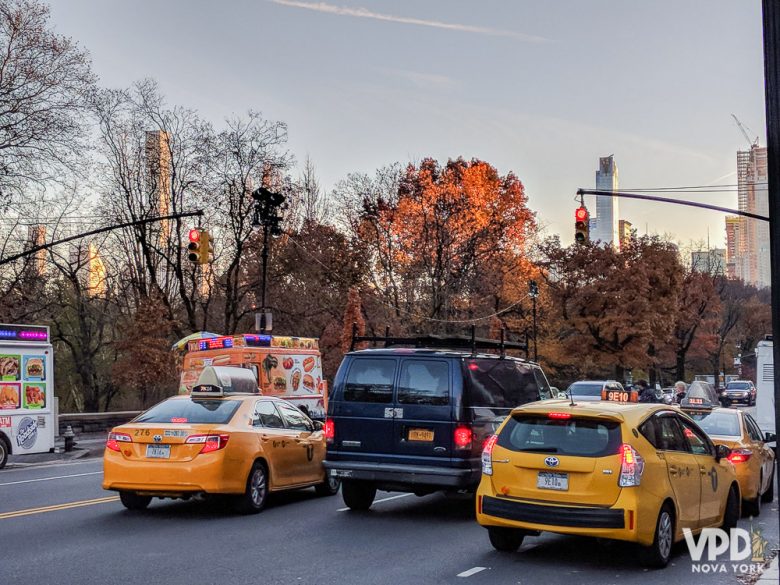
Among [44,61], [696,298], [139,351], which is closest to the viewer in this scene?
[44,61]

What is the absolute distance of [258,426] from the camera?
42.1 ft

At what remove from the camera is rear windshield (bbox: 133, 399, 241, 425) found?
12273 millimetres

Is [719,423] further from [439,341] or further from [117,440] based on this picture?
[117,440]

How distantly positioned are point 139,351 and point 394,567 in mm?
42150

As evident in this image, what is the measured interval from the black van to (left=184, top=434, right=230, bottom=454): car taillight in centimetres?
153

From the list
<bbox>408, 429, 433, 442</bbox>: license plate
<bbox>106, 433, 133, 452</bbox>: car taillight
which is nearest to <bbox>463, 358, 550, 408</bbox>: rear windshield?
<bbox>408, 429, 433, 442</bbox>: license plate

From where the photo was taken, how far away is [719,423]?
14.0 m

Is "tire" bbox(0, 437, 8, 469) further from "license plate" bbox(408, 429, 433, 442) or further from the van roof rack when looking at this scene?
"license plate" bbox(408, 429, 433, 442)

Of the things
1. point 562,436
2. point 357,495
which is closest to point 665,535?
point 562,436

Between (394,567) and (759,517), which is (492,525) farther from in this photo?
(759,517)

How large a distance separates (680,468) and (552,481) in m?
1.46

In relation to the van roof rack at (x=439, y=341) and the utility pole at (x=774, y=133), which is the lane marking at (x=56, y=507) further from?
the utility pole at (x=774, y=133)

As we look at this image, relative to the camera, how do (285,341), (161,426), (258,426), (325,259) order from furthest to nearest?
(325,259)
(285,341)
(258,426)
(161,426)

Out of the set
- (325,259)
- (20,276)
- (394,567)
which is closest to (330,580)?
(394,567)
